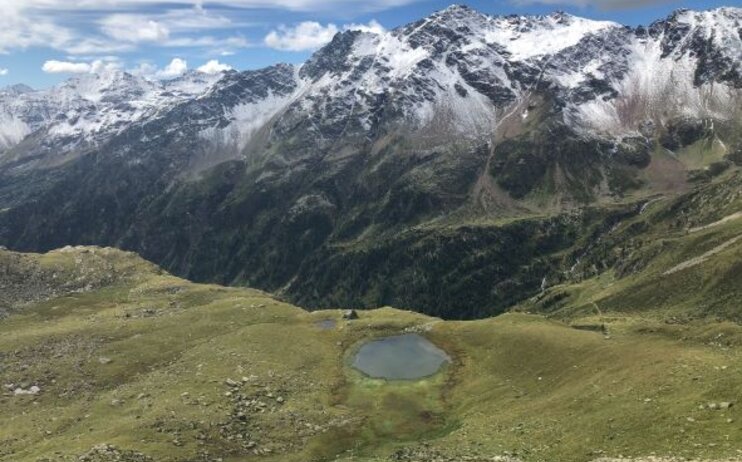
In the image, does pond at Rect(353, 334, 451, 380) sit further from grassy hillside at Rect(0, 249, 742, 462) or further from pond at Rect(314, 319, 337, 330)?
pond at Rect(314, 319, 337, 330)

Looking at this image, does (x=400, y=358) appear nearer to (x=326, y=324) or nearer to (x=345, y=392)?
(x=345, y=392)

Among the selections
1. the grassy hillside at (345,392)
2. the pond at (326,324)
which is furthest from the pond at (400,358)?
the pond at (326,324)

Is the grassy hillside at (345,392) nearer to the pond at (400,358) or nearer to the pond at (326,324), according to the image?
the pond at (326,324)

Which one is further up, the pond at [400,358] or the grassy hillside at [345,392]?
the grassy hillside at [345,392]

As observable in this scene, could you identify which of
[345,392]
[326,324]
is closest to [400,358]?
[345,392]

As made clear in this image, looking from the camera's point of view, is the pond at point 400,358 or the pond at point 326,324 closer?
the pond at point 400,358

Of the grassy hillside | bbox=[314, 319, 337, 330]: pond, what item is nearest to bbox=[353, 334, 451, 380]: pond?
the grassy hillside
